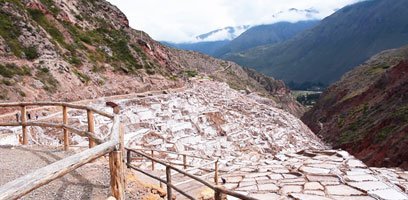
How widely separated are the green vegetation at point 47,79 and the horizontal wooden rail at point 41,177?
16.7m

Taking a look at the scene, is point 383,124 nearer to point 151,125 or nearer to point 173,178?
point 151,125

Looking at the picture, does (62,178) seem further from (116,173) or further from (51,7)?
(51,7)

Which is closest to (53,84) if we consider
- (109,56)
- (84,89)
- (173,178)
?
(84,89)

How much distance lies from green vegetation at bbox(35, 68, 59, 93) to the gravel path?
12777 millimetres

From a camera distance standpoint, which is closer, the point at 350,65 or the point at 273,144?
the point at 273,144

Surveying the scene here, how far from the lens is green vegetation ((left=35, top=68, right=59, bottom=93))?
1720cm

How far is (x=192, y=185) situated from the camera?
6602mm

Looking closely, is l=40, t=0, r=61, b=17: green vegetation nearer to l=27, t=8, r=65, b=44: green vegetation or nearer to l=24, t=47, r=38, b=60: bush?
l=27, t=8, r=65, b=44: green vegetation

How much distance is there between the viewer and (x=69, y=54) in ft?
75.1

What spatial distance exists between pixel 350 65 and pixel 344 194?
198956 mm

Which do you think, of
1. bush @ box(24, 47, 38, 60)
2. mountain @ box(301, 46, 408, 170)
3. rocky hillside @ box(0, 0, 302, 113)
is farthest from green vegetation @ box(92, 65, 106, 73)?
mountain @ box(301, 46, 408, 170)

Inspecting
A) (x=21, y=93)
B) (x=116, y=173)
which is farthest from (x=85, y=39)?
(x=116, y=173)

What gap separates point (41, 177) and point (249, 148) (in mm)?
13458

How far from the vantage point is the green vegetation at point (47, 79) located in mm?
17203
